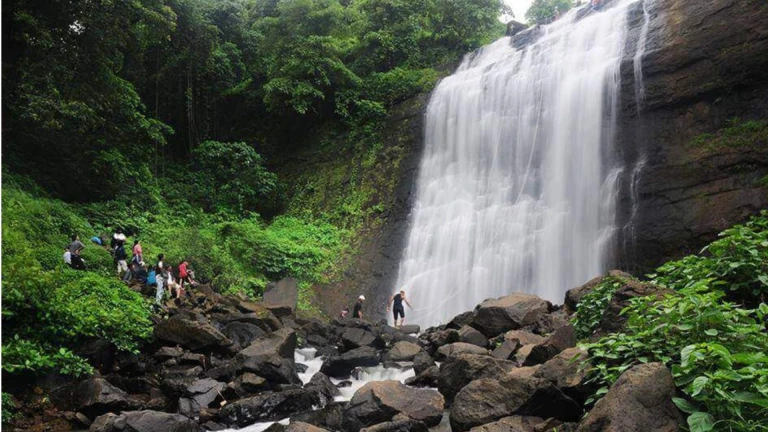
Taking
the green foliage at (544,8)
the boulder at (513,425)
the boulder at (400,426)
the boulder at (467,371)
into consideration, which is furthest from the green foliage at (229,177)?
the green foliage at (544,8)

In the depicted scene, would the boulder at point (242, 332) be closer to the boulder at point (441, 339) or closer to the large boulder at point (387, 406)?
the boulder at point (441, 339)

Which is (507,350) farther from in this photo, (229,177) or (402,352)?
(229,177)

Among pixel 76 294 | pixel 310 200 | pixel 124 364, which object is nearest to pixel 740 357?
pixel 124 364

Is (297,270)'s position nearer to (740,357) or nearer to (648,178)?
(648,178)

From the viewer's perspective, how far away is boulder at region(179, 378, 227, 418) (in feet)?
26.0

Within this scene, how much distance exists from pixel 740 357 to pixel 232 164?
21.2 metres

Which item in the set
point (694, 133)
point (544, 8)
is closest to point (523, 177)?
point (694, 133)

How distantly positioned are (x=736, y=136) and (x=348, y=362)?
36.5ft

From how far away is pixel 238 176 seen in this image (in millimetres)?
22656

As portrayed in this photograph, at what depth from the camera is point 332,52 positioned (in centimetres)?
2352

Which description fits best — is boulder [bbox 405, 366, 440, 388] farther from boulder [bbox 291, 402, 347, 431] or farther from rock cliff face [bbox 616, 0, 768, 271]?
rock cliff face [bbox 616, 0, 768, 271]

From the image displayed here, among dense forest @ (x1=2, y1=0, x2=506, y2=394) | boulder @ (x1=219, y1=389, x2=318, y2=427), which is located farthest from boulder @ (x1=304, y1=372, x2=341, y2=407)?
dense forest @ (x1=2, y1=0, x2=506, y2=394)

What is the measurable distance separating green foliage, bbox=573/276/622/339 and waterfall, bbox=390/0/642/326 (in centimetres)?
744

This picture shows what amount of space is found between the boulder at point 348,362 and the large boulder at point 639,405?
6.56m
